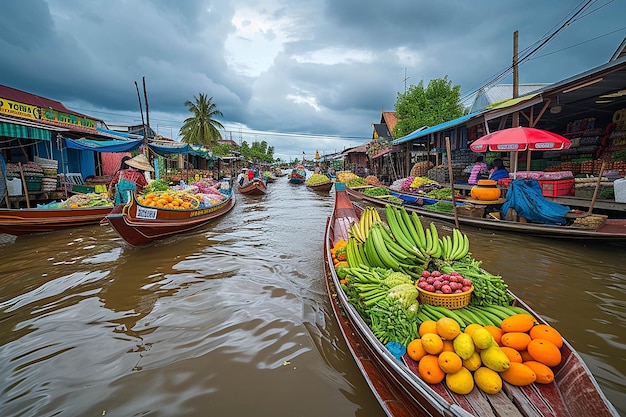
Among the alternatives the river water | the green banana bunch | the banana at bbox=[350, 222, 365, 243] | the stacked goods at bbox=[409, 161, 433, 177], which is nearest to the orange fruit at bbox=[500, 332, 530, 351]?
the green banana bunch

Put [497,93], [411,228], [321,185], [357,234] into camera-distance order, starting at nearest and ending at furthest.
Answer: [411,228], [357,234], [497,93], [321,185]

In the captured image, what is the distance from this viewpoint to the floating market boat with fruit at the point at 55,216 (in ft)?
26.5

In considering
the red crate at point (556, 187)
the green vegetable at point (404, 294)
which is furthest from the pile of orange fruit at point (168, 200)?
the red crate at point (556, 187)

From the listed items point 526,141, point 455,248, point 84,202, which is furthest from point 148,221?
point 526,141

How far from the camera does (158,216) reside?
25.5 feet

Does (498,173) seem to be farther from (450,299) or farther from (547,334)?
(547,334)

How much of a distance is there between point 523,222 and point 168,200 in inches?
410

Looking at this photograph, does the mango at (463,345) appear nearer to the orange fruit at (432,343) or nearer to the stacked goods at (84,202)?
the orange fruit at (432,343)

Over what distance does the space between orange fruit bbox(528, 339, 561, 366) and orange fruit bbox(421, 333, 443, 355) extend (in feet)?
2.17

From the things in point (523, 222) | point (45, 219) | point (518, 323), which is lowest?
point (523, 222)

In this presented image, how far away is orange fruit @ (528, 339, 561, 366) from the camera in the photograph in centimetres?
204

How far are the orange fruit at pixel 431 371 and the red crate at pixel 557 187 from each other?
873 centimetres

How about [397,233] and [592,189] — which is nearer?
[397,233]

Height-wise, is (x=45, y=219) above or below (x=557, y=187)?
below
